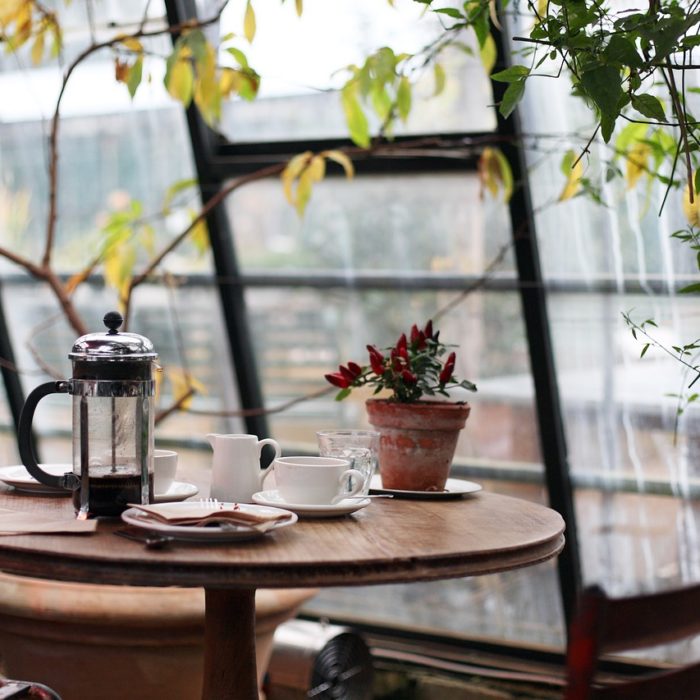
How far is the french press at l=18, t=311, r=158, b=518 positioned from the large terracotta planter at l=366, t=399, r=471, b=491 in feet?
1.43

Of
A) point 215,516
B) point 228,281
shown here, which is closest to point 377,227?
point 228,281

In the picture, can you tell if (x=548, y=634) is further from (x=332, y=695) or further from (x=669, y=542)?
(x=332, y=695)

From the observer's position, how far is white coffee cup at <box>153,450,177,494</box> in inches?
69.7

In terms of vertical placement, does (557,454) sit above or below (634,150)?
below

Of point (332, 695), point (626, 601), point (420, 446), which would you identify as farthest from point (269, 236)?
point (626, 601)

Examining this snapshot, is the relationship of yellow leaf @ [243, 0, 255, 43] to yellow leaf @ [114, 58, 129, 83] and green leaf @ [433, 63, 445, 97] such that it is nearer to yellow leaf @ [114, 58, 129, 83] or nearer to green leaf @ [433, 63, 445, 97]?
yellow leaf @ [114, 58, 129, 83]

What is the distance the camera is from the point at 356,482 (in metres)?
1.72

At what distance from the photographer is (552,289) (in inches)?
117

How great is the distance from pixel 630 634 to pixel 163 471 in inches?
35.7

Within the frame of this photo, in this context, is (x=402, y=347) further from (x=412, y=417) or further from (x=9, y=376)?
(x=9, y=376)

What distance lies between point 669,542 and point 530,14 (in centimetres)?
135

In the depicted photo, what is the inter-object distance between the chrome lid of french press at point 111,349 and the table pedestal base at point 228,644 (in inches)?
16.2

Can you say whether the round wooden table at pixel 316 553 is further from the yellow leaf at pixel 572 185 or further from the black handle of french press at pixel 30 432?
the yellow leaf at pixel 572 185

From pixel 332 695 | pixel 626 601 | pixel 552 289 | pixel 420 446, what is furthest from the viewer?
pixel 552 289
